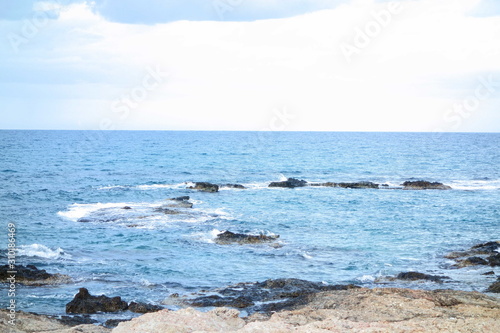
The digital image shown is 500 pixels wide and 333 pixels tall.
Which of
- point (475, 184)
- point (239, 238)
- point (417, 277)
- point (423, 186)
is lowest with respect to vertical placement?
point (239, 238)

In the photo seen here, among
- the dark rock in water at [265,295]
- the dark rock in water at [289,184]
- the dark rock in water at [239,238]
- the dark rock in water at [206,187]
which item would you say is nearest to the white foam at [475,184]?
the dark rock in water at [289,184]

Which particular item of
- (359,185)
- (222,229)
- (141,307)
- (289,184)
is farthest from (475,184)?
(141,307)

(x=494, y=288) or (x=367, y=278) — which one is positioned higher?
(x=494, y=288)

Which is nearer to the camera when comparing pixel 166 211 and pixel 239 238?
pixel 239 238

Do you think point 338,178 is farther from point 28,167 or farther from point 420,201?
point 28,167

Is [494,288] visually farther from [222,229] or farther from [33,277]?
[33,277]

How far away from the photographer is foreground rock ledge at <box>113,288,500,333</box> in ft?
36.0

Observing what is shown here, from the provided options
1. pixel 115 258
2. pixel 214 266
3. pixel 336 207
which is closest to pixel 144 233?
pixel 115 258

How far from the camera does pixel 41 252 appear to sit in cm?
2877

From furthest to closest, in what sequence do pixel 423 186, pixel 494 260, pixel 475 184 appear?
pixel 475 184 < pixel 423 186 < pixel 494 260

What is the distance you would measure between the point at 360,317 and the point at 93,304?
10.1 m

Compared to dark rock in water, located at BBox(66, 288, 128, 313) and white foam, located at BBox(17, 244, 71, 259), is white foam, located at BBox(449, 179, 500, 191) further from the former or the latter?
dark rock in water, located at BBox(66, 288, 128, 313)

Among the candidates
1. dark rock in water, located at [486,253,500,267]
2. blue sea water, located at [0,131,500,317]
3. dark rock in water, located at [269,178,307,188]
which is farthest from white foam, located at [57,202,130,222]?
dark rock in water, located at [486,253,500,267]

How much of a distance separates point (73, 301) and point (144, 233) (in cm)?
1444
